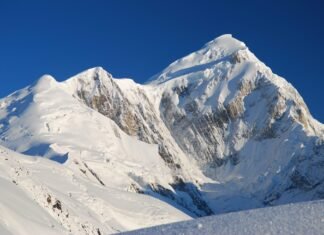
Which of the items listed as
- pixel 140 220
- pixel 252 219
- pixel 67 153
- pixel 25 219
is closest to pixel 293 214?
pixel 252 219

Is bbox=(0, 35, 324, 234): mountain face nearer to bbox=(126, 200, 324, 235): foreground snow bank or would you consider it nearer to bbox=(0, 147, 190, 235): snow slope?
bbox=(0, 147, 190, 235): snow slope

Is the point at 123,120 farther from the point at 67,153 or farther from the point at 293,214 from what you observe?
the point at 293,214

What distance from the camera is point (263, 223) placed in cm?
1170

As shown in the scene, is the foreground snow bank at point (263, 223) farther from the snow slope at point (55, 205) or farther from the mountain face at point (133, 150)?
the mountain face at point (133, 150)

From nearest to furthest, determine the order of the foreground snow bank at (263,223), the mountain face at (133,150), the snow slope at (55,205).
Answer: the foreground snow bank at (263,223)
the snow slope at (55,205)
the mountain face at (133,150)

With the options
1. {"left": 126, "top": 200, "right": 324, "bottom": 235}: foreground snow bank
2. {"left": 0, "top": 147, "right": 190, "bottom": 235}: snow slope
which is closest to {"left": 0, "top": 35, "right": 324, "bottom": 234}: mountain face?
{"left": 0, "top": 147, "right": 190, "bottom": 235}: snow slope

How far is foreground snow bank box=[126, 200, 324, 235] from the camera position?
1122cm

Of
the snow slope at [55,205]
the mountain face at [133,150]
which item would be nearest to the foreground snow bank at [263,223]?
the snow slope at [55,205]

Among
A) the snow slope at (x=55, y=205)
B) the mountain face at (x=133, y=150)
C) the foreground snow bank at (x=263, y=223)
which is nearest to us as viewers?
the foreground snow bank at (x=263, y=223)

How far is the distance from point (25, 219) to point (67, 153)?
260 ft

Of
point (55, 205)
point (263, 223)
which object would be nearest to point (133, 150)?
point (55, 205)

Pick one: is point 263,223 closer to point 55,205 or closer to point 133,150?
point 55,205

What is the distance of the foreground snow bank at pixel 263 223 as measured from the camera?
11219mm

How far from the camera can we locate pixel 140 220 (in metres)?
62.5
